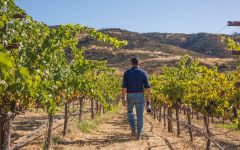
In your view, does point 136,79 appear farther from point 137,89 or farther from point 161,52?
point 161,52

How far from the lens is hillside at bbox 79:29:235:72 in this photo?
95838 millimetres

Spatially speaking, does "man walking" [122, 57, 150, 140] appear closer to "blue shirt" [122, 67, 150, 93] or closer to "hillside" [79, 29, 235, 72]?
"blue shirt" [122, 67, 150, 93]

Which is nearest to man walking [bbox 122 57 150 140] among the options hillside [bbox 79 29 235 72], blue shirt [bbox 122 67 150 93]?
blue shirt [bbox 122 67 150 93]

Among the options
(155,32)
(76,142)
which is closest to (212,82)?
(76,142)

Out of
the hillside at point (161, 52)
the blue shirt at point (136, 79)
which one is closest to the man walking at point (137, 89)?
the blue shirt at point (136, 79)

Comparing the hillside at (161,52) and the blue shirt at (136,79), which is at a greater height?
the hillside at (161,52)

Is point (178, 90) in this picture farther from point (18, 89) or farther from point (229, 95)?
point (18, 89)

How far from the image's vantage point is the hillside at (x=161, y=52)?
3773 inches

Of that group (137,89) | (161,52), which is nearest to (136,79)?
(137,89)

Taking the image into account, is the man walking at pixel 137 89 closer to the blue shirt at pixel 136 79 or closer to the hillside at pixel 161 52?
the blue shirt at pixel 136 79

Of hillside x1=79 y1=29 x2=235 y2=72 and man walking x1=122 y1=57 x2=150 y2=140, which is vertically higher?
hillside x1=79 y1=29 x2=235 y2=72

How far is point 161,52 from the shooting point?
121m

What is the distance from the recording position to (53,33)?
7.64 meters

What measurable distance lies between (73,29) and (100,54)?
346ft
